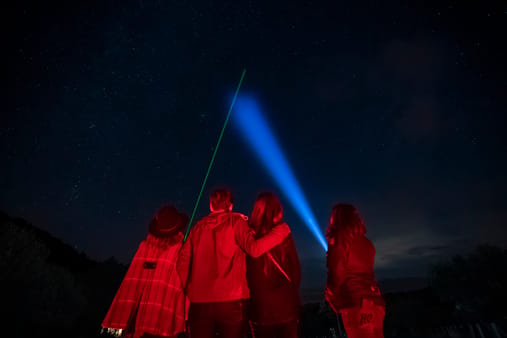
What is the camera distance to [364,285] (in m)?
3.24

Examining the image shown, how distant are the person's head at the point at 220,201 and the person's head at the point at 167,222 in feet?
2.31

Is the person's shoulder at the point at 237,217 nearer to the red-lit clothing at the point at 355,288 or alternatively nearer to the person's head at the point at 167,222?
the person's head at the point at 167,222

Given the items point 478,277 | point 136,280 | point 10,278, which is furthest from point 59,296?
point 478,277

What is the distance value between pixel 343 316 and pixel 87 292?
3752cm

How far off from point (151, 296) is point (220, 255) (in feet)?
3.83

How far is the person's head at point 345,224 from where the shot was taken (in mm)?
3482

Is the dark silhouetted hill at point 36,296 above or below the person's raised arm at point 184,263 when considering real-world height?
above

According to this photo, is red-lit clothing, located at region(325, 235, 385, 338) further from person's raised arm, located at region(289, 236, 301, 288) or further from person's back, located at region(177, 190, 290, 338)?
person's back, located at region(177, 190, 290, 338)

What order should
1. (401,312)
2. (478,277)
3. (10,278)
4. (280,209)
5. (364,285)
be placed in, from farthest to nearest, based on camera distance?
1. (401,312)
2. (478,277)
3. (10,278)
4. (280,209)
5. (364,285)

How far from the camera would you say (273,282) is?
3.09 m

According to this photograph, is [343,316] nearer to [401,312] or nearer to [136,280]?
Answer: [136,280]

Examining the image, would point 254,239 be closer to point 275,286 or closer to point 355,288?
point 275,286

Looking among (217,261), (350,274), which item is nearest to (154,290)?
(217,261)

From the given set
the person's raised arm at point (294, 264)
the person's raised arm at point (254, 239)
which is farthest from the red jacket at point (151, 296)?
the person's raised arm at point (294, 264)
